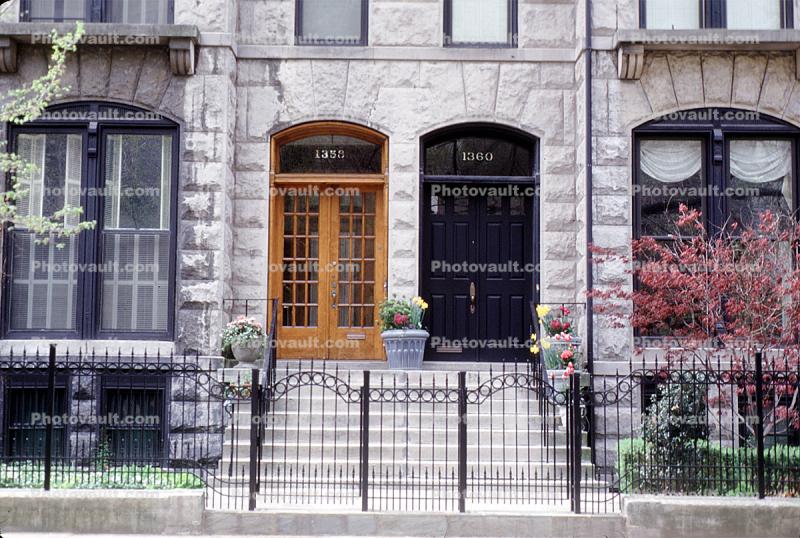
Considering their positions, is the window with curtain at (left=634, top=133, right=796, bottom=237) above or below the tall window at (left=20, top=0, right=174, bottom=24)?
below

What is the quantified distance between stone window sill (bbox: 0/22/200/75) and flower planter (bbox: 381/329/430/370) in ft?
14.8

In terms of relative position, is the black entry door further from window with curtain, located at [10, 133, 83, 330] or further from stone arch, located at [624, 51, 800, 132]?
window with curtain, located at [10, 133, 83, 330]

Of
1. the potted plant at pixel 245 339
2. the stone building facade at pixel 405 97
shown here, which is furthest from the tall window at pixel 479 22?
the potted plant at pixel 245 339

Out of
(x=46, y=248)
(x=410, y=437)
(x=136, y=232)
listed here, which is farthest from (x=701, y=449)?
(x=46, y=248)

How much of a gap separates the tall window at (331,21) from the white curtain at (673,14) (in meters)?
4.07

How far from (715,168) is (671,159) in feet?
1.96

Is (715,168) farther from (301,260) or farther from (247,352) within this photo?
(247,352)

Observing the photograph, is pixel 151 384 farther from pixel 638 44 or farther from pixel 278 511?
pixel 638 44

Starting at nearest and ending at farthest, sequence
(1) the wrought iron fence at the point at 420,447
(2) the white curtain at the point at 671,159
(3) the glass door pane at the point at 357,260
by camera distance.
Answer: (1) the wrought iron fence at the point at 420,447, (2) the white curtain at the point at 671,159, (3) the glass door pane at the point at 357,260

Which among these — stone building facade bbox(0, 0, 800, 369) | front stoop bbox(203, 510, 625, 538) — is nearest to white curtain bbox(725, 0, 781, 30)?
stone building facade bbox(0, 0, 800, 369)

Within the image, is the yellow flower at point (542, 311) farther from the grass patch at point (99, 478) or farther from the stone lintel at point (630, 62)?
the grass patch at point (99, 478)

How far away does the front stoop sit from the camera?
373 inches

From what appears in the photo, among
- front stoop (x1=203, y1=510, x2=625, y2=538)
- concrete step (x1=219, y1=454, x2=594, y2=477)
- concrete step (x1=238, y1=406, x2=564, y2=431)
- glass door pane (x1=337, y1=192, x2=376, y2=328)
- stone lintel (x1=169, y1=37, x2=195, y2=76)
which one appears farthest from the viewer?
glass door pane (x1=337, y1=192, x2=376, y2=328)

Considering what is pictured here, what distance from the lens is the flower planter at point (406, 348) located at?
1323 cm
